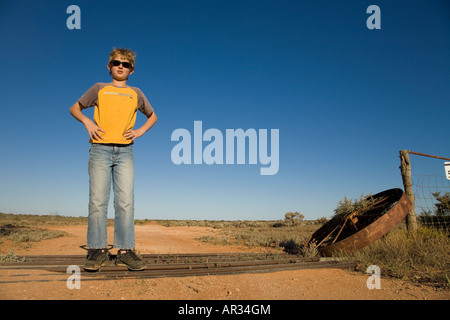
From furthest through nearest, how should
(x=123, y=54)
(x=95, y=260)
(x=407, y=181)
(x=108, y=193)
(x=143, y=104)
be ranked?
1. (x=407, y=181)
2. (x=143, y=104)
3. (x=123, y=54)
4. (x=108, y=193)
5. (x=95, y=260)

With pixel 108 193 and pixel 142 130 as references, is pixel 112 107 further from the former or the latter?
pixel 108 193

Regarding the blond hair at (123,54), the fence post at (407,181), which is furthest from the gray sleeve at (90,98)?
the fence post at (407,181)

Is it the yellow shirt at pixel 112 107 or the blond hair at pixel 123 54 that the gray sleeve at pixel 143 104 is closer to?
the yellow shirt at pixel 112 107

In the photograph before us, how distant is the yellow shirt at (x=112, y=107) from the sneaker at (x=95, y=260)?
1.34m

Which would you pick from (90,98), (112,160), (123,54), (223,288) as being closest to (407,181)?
(223,288)

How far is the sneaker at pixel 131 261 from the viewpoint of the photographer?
10.5ft

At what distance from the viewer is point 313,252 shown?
501 cm

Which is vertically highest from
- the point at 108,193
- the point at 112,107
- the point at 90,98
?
the point at 90,98

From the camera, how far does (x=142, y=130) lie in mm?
3389

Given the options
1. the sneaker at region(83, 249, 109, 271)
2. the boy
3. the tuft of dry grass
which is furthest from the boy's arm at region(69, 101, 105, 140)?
the tuft of dry grass

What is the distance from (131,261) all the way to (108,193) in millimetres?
889
